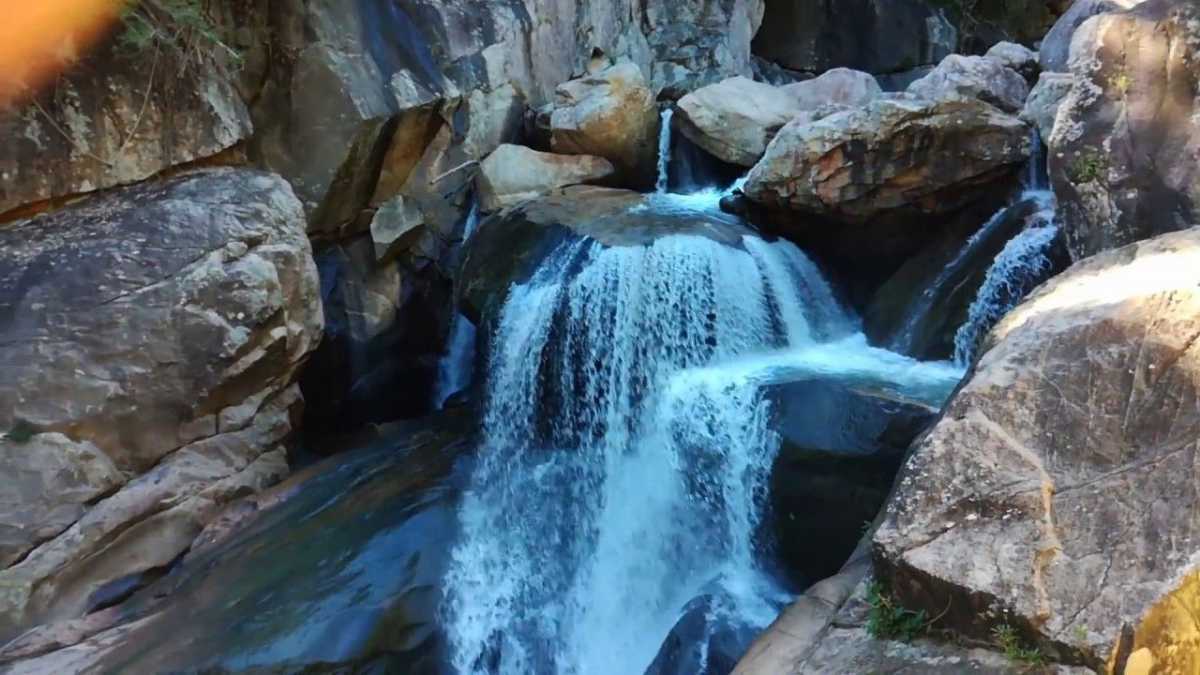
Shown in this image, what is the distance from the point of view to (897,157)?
7199mm

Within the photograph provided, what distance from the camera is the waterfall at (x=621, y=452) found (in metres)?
5.32

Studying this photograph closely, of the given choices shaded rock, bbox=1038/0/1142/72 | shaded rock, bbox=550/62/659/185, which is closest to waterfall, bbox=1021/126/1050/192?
shaded rock, bbox=1038/0/1142/72

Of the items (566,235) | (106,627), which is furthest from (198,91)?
(106,627)

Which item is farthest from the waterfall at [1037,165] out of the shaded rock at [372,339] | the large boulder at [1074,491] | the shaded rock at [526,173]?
the shaded rock at [372,339]

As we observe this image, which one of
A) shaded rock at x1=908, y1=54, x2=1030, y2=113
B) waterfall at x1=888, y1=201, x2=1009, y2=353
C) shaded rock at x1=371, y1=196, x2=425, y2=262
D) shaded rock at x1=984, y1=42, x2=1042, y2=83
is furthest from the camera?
shaded rock at x1=984, y1=42, x2=1042, y2=83

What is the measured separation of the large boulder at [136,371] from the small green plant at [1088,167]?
19.0 ft

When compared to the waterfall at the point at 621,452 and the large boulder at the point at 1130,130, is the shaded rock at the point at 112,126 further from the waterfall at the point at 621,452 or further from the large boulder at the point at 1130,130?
the large boulder at the point at 1130,130

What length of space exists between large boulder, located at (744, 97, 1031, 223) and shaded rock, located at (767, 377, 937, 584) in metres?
2.57

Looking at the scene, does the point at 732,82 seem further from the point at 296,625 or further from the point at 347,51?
the point at 296,625

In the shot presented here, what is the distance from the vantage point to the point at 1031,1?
16.1m

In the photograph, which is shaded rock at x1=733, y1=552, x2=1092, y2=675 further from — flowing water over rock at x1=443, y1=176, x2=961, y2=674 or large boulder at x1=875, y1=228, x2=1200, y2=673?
flowing water over rock at x1=443, y1=176, x2=961, y2=674

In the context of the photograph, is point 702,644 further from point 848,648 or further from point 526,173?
point 526,173

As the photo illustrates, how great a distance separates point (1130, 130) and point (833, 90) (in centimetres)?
581

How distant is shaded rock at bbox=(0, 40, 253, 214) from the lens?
18.9 ft
